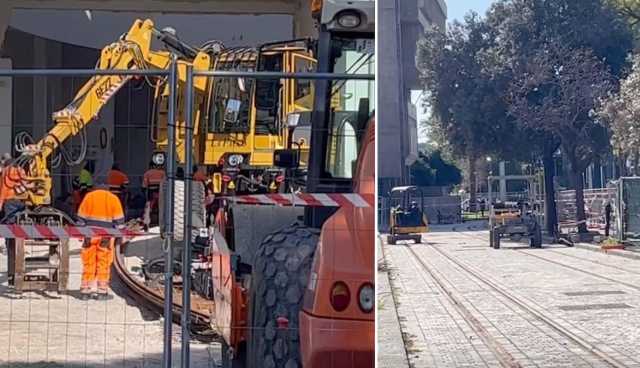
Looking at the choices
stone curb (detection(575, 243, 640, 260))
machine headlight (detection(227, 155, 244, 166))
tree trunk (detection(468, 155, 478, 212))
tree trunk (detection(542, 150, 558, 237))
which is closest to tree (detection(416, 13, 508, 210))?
tree trunk (detection(468, 155, 478, 212))

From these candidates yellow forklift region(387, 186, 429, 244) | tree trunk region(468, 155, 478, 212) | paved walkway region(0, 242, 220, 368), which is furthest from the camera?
paved walkway region(0, 242, 220, 368)

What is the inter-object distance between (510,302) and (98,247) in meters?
1.94

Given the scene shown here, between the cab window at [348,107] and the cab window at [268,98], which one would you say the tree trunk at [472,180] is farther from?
the cab window at [268,98]

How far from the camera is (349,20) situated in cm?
338

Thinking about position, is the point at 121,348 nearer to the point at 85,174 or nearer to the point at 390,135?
the point at 85,174

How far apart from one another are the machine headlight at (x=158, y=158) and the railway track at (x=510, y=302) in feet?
4.42

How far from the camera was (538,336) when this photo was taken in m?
2.79

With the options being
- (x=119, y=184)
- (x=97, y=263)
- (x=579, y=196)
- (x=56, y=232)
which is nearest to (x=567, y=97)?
(x=579, y=196)

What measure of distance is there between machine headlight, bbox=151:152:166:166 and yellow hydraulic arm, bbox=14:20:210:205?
11.5 inches

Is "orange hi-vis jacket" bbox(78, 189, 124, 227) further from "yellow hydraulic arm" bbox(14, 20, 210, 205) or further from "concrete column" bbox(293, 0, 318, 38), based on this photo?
"concrete column" bbox(293, 0, 318, 38)

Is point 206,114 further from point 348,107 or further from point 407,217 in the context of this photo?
point 407,217

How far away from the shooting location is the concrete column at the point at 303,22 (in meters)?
3.57

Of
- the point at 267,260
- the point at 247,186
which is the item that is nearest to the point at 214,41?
the point at 247,186

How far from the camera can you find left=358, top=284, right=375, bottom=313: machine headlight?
3268mm
